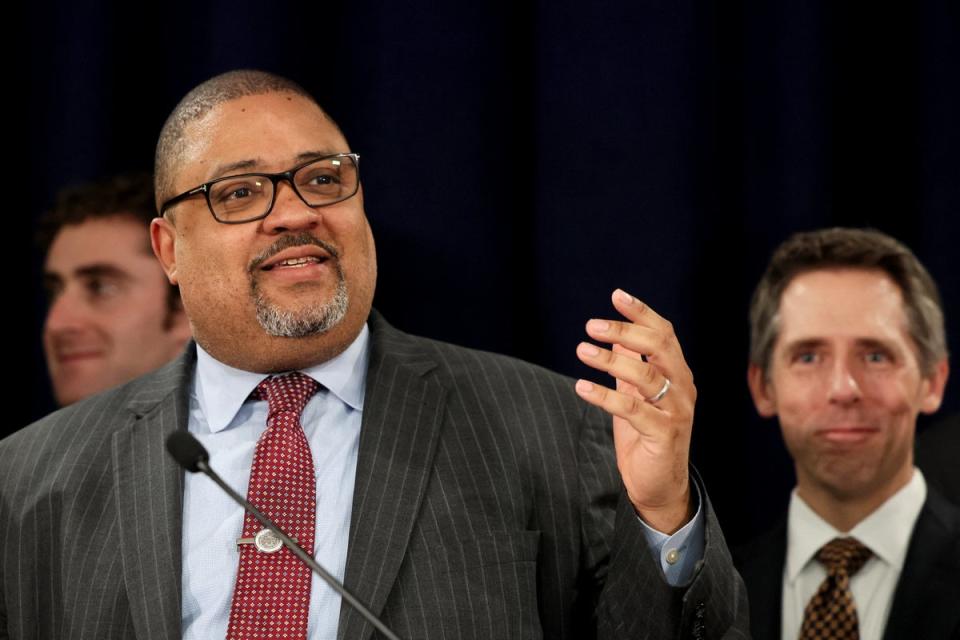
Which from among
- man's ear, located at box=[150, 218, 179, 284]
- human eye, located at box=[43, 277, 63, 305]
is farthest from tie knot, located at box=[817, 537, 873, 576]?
human eye, located at box=[43, 277, 63, 305]

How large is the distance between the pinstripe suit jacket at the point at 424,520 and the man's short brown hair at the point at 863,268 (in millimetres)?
519

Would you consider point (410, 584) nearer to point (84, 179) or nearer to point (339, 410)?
point (339, 410)

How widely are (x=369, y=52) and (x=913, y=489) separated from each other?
1.17 meters

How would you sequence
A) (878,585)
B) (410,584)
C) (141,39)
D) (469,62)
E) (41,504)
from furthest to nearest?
(141,39) < (469,62) < (878,585) < (41,504) < (410,584)

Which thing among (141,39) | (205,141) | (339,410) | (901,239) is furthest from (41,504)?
(901,239)

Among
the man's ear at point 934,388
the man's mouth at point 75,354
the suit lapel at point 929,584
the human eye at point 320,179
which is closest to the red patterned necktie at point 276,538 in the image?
the human eye at point 320,179

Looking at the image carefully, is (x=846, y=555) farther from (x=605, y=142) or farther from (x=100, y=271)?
(x=100, y=271)

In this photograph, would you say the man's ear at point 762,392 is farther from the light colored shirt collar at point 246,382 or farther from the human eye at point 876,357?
the light colored shirt collar at point 246,382

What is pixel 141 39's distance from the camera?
2531 mm

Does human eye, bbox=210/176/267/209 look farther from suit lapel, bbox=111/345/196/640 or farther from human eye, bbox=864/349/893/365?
human eye, bbox=864/349/893/365

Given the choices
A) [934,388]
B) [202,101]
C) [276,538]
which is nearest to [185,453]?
[276,538]

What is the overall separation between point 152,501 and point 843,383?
41.8 inches

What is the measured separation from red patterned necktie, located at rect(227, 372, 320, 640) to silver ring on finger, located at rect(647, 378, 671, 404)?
1.51ft

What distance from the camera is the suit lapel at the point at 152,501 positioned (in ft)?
5.15
